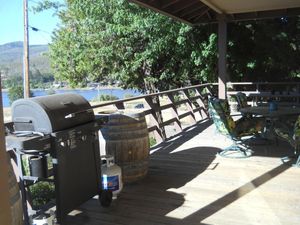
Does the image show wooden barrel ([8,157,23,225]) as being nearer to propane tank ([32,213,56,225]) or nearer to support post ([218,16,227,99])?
propane tank ([32,213,56,225])

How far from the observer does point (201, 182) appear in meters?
4.10

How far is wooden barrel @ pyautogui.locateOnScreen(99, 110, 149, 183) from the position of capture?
3949 millimetres

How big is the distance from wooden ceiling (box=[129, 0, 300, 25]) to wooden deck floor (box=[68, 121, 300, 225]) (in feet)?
9.60

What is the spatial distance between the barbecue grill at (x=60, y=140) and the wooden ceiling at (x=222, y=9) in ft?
11.5

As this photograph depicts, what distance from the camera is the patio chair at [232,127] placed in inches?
200

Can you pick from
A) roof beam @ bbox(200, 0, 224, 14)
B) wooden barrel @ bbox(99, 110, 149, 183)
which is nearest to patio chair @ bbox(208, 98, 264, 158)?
wooden barrel @ bbox(99, 110, 149, 183)

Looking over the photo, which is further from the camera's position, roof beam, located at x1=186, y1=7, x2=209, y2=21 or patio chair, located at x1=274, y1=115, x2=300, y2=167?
roof beam, located at x1=186, y1=7, x2=209, y2=21

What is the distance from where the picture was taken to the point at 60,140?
2814 mm

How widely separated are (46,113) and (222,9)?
19.2ft

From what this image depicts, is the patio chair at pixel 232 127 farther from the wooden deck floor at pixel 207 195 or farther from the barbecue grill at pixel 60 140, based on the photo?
the barbecue grill at pixel 60 140

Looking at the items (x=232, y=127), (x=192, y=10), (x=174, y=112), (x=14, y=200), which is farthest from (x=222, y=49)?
(x=14, y=200)

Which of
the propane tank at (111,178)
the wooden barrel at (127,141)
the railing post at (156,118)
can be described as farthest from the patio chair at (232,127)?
the propane tank at (111,178)

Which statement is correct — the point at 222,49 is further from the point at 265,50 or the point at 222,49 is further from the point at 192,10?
the point at 265,50

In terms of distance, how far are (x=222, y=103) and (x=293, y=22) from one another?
6146 mm
